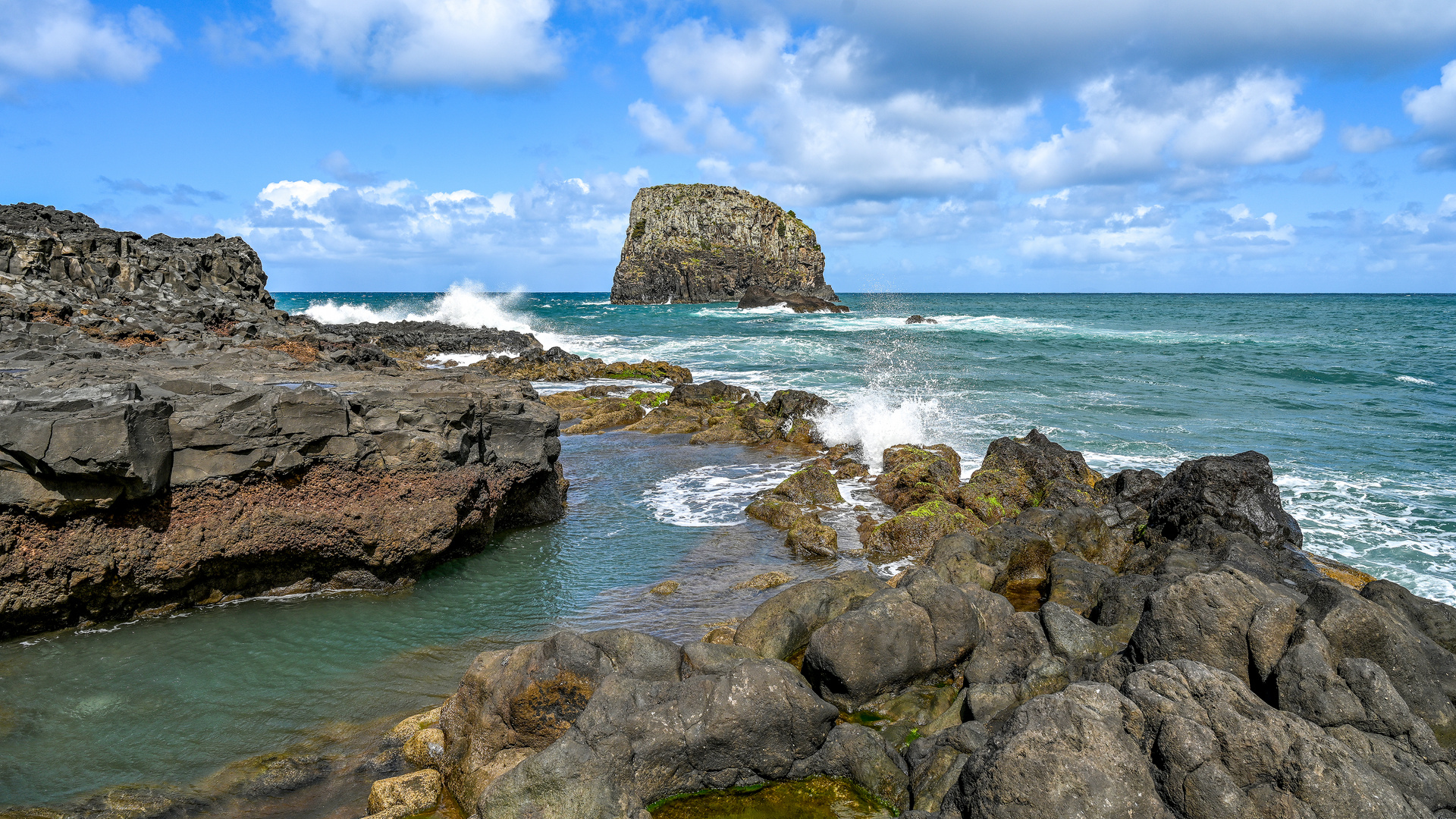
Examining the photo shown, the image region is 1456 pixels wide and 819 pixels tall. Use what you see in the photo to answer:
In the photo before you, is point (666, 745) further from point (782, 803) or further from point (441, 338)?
point (441, 338)

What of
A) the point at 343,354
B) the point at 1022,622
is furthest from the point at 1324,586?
the point at 343,354

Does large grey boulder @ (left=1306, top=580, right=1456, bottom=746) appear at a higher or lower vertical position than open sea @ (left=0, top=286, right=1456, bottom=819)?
higher

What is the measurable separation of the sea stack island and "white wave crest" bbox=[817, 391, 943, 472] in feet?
5.65

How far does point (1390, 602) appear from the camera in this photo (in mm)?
7156

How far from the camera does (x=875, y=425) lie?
727 inches

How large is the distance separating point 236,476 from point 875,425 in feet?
43.8

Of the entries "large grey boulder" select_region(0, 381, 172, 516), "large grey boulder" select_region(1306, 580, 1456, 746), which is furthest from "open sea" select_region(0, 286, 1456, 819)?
"large grey boulder" select_region(1306, 580, 1456, 746)

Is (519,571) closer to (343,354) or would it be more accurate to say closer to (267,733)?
A: (267,733)

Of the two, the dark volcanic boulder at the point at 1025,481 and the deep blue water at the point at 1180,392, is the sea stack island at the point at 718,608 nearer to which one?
the dark volcanic boulder at the point at 1025,481

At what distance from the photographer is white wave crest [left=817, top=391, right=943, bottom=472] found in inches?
701

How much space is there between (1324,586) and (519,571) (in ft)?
28.7

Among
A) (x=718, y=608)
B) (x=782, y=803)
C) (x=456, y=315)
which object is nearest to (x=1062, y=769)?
(x=782, y=803)

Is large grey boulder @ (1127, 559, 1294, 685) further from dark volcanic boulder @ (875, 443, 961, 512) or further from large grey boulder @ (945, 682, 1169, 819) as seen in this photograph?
dark volcanic boulder @ (875, 443, 961, 512)

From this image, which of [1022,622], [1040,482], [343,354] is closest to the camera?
[1022,622]
